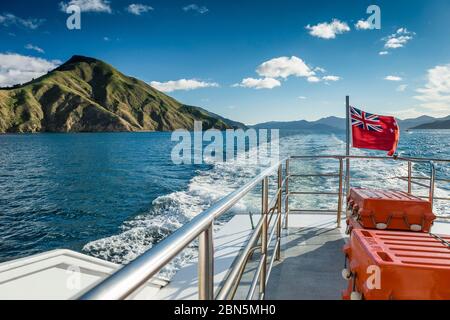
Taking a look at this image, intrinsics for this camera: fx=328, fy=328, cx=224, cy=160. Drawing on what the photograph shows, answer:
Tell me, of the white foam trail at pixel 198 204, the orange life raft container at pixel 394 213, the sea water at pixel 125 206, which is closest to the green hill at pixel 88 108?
the sea water at pixel 125 206

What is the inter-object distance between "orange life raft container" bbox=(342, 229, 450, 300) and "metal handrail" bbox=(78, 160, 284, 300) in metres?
0.95

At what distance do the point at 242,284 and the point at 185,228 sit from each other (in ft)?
8.15

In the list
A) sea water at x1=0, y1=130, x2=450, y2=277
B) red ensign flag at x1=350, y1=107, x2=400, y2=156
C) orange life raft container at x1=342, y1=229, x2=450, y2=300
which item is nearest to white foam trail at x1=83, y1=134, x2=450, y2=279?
sea water at x1=0, y1=130, x2=450, y2=277

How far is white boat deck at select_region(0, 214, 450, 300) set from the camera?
3059 millimetres

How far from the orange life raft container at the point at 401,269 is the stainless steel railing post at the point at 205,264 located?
1073mm

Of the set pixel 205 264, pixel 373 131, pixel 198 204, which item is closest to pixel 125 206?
pixel 198 204

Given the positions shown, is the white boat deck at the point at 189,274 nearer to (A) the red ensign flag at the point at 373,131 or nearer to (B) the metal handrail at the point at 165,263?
(A) the red ensign flag at the point at 373,131

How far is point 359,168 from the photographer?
58.3ft

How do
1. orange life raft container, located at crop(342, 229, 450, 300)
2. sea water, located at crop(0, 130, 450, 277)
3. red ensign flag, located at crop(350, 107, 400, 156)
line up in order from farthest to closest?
sea water, located at crop(0, 130, 450, 277)
red ensign flag, located at crop(350, 107, 400, 156)
orange life raft container, located at crop(342, 229, 450, 300)

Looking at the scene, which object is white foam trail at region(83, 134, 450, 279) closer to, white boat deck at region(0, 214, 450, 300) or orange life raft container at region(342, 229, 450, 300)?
white boat deck at region(0, 214, 450, 300)

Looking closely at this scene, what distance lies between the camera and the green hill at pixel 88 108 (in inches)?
5103

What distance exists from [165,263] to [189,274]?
9.91ft

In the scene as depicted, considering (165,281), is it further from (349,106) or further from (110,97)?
(110,97)
